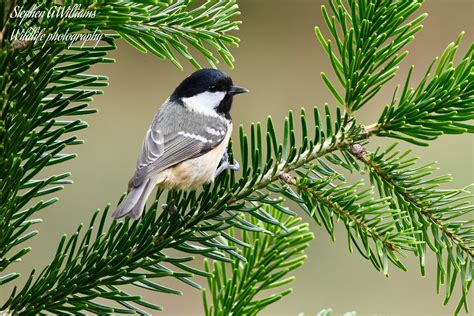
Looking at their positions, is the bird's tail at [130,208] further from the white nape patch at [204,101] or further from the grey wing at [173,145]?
the white nape patch at [204,101]

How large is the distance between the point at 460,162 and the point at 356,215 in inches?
106

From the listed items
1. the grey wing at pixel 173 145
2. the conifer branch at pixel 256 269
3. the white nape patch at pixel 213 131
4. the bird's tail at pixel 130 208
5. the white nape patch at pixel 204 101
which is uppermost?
the white nape patch at pixel 204 101

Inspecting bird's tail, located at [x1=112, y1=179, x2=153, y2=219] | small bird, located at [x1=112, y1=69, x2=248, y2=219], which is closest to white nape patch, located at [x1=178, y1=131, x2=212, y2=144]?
small bird, located at [x1=112, y1=69, x2=248, y2=219]

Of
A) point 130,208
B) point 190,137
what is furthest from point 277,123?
point 130,208

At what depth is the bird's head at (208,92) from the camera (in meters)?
1.77

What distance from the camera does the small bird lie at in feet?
4.97

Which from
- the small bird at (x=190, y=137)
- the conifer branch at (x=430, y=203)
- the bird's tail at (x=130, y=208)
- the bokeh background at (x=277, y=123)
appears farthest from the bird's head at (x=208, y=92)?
the bokeh background at (x=277, y=123)

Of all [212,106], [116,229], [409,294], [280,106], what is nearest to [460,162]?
[409,294]

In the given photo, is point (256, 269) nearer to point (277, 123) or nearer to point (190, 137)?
point (190, 137)

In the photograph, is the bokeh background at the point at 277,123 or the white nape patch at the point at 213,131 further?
the bokeh background at the point at 277,123

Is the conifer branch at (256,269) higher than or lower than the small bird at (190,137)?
lower

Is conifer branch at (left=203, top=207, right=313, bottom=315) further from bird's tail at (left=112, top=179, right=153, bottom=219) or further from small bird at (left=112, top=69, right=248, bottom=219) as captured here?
small bird at (left=112, top=69, right=248, bottom=219)

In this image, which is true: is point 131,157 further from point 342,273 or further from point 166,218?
point 166,218

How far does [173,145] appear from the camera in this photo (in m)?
1.68
